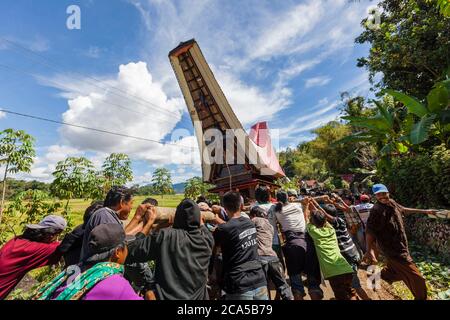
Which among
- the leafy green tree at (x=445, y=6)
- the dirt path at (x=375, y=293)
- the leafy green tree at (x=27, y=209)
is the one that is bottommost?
the dirt path at (x=375, y=293)

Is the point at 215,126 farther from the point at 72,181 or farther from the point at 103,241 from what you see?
the point at 103,241

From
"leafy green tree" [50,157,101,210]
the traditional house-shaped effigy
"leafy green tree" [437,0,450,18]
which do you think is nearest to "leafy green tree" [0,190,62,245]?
"leafy green tree" [50,157,101,210]

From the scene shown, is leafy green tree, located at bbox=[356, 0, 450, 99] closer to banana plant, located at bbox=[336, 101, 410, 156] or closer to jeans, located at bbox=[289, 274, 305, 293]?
banana plant, located at bbox=[336, 101, 410, 156]

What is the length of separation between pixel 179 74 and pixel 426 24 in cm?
1139

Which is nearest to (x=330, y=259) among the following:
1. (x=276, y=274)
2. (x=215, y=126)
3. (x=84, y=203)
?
(x=276, y=274)

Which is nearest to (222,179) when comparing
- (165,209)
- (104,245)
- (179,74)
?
(179,74)

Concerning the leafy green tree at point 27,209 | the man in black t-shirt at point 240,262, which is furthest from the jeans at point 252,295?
the leafy green tree at point 27,209

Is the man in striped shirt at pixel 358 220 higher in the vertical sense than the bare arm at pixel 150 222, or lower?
lower

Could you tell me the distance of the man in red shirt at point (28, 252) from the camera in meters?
2.18

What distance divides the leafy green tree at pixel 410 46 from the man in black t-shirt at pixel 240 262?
1084 cm

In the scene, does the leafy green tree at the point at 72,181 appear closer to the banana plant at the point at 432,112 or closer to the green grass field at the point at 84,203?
the green grass field at the point at 84,203

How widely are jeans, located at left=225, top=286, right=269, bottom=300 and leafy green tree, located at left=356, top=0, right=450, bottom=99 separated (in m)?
11.0
